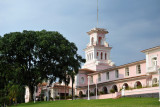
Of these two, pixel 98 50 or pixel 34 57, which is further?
pixel 98 50

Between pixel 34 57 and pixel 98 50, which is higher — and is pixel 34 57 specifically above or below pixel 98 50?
below

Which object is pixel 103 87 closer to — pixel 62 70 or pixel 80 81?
pixel 80 81

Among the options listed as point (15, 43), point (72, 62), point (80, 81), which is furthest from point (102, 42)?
point (15, 43)

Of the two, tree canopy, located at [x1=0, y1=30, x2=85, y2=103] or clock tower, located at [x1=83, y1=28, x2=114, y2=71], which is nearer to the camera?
Answer: tree canopy, located at [x1=0, y1=30, x2=85, y2=103]

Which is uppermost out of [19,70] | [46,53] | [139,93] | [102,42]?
[102,42]

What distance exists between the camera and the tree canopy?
144ft

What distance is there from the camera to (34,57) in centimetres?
4538

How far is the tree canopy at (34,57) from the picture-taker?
43875mm

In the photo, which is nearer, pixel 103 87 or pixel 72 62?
pixel 72 62

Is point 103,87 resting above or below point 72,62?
below

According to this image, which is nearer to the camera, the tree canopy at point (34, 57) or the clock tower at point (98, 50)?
the tree canopy at point (34, 57)

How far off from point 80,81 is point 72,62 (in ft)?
62.0

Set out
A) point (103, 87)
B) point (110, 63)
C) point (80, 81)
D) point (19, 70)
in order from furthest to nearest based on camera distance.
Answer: point (110, 63), point (80, 81), point (103, 87), point (19, 70)

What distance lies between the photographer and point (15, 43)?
44.2m
